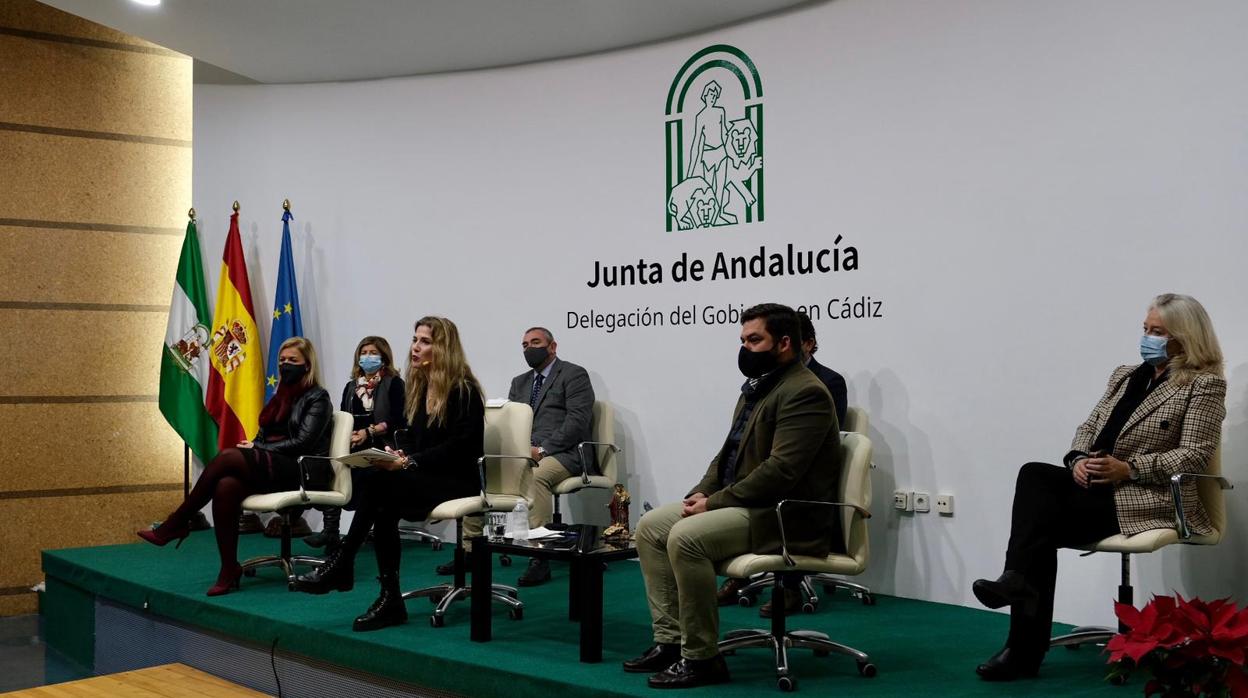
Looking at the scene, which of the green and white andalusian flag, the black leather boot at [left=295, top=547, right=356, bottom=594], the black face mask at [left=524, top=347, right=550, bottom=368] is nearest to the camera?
the black leather boot at [left=295, top=547, right=356, bottom=594]

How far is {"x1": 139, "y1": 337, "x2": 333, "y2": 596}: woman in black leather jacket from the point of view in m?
5.29

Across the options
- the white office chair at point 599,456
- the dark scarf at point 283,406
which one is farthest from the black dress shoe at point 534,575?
the dark scarf at point 283,406

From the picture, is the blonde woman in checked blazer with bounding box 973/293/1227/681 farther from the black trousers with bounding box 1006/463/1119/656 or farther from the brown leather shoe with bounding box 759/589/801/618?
the brown leather shoe with bounding box 759/589/801/618

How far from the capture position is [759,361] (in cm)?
396

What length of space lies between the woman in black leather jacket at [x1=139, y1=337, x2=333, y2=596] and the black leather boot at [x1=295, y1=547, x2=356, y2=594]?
21.0 inches

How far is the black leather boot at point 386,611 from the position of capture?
4.45m

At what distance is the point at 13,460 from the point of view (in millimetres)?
6871

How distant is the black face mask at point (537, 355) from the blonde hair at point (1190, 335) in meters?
3.20

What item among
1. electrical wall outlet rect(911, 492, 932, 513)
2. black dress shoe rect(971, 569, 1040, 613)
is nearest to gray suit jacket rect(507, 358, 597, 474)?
electrical wall outlet rect(911, 492, 932, 513)

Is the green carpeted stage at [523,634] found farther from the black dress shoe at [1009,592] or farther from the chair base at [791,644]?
the black dress shoe at [1009,592]

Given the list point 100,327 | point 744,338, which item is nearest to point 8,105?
point 100,327

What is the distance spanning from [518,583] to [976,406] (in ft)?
7.30

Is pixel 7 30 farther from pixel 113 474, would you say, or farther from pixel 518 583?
pixel 518 583

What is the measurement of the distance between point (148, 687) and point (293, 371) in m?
1.57
